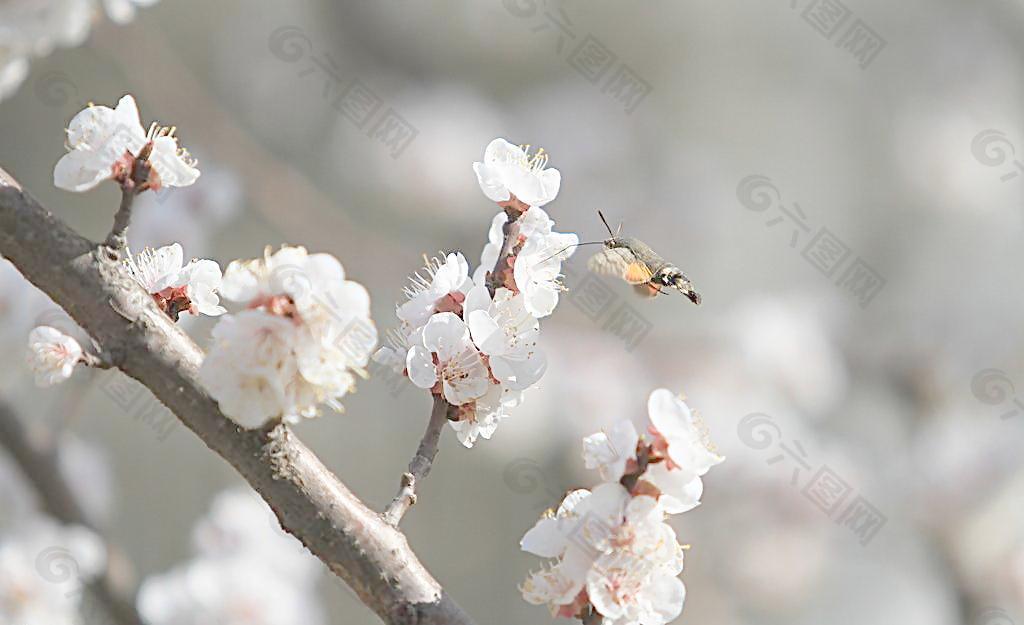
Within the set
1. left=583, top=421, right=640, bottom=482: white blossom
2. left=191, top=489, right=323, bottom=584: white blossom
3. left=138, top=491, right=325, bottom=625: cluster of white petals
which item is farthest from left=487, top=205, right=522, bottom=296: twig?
left=191, top=489, right=323, bottom=584: white blossom

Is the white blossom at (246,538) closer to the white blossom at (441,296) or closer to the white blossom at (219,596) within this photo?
the white blossom at (219,596)

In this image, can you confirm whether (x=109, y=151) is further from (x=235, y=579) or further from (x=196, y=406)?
(x=235, y=579)

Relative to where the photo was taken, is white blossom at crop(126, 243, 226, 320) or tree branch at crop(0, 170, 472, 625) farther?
white blossom at crop(126, 243, 226, 320)

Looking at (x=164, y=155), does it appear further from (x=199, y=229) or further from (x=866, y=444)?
(x=866, y=444)

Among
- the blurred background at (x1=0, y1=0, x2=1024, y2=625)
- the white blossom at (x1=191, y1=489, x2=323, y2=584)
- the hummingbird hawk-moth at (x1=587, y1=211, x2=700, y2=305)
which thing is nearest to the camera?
the hummingbird hawk-moth at (x1=587, y1=211, x2=700, y2=305)

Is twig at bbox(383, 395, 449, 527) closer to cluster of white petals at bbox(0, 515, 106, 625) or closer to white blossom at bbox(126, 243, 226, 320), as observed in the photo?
white blossom at bbox(126, 243, 226, 320)

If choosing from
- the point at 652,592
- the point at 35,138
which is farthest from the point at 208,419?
the point at 35,138
